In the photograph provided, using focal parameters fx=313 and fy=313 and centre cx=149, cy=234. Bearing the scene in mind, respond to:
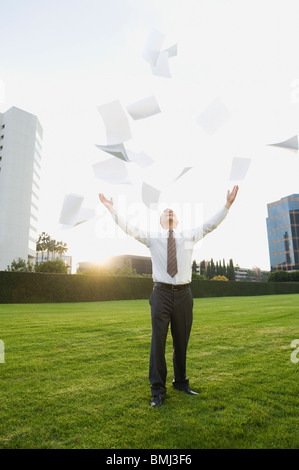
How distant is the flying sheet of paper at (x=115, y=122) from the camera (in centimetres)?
386

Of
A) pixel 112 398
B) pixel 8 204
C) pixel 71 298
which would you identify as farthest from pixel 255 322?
pixel 8 204

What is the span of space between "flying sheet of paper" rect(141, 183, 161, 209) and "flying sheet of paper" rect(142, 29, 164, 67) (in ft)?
5.56

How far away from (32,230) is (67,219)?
78.6 metres

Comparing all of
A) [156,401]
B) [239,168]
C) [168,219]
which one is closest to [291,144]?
[239,168]

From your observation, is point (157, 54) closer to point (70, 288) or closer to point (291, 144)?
point (291, 144)

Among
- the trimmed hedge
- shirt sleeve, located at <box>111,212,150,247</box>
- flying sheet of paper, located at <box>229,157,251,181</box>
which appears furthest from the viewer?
the trimmed hedge

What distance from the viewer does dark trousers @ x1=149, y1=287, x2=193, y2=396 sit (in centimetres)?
332

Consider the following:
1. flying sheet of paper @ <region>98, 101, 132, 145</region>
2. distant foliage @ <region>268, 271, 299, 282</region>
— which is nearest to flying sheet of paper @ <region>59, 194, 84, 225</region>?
flying sheet of paper @ <region>98, 101, 132, 145</region>

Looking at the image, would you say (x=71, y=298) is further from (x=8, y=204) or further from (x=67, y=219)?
(x=8, y=204)

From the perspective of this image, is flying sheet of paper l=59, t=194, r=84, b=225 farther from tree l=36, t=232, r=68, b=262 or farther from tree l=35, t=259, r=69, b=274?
tree l=36, t=232, r=68, b=262

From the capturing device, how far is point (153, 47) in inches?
167

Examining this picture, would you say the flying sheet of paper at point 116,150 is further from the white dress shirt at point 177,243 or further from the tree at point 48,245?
the tree at point 48,245

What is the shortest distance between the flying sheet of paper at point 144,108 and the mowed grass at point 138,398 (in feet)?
11.0

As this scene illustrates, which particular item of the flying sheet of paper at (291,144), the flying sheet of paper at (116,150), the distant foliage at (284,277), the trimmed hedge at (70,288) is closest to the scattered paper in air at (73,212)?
the flying sheet of paper at (116,150)
